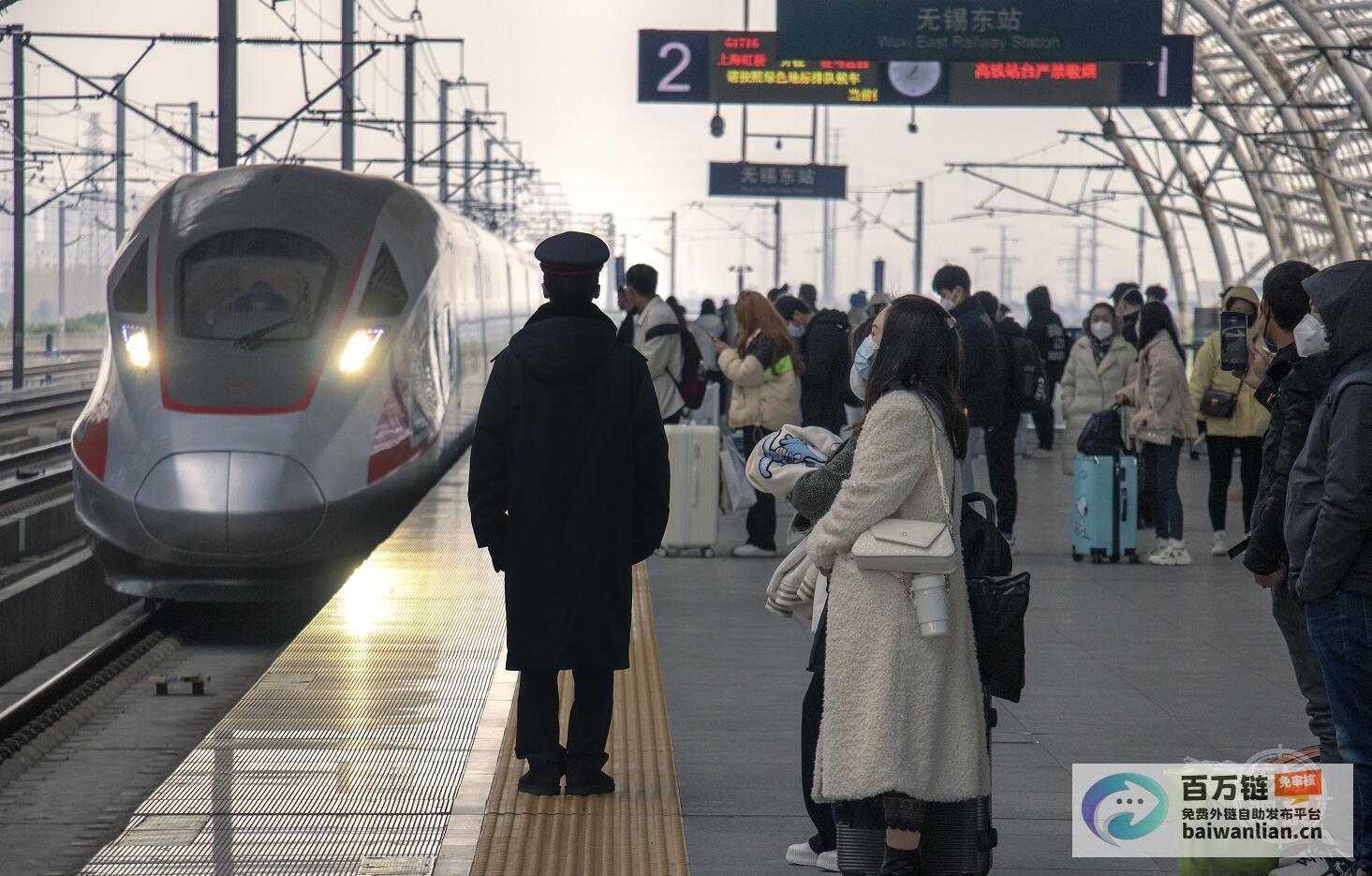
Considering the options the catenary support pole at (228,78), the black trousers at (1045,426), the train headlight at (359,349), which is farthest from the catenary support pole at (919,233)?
the train headlight at (359,349)

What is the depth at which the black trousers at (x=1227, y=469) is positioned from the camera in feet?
31.1

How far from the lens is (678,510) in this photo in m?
10.3

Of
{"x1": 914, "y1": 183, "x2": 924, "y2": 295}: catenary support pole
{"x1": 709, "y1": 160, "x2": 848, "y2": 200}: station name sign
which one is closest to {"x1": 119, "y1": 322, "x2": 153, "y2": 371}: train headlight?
{"x1": 709, "y1": 160, "x2": 848, "y2": 200}: station name sign

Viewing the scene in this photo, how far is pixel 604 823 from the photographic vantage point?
4.70 m

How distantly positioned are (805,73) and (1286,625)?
11.9 meters

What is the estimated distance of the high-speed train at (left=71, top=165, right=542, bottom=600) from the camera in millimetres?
9109

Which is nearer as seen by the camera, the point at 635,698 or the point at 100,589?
the point at 635,698

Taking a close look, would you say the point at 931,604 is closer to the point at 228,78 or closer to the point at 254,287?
the point at 254,287

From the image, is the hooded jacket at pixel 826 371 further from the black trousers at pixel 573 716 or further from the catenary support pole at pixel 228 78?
the catenary support pole at pixel 228 78

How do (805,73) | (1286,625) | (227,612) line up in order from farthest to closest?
(805,73)
(227,612)
(1286,625)

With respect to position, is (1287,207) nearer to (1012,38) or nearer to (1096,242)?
(1012,38)

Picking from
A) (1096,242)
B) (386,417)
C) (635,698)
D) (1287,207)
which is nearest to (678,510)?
(386,417)

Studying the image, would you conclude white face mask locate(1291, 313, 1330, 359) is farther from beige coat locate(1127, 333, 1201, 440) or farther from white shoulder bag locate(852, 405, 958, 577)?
beige coat locate(1127, 333, 1201, 440)

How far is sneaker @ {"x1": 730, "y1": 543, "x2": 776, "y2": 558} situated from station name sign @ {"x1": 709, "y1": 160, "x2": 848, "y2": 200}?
1514 centimetres
